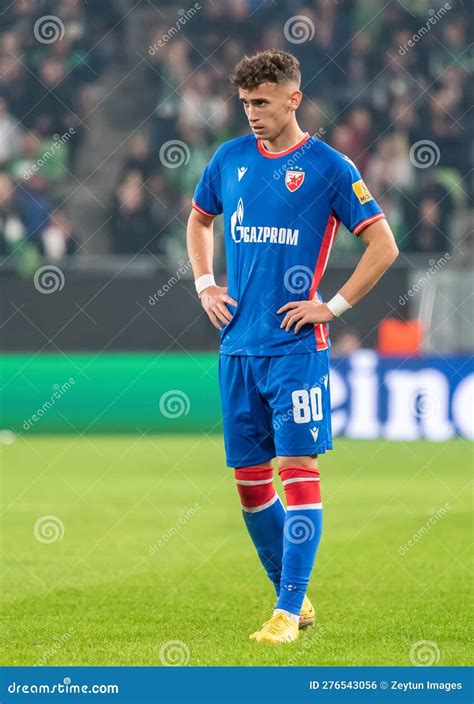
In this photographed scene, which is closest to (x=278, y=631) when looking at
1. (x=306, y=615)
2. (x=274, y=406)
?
(x=306, y=615)

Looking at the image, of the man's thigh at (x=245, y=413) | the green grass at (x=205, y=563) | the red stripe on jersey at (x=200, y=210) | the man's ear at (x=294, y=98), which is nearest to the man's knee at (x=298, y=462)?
the man's thigh at (x=245, y=413)

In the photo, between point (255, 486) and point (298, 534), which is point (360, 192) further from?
point (298, 534)

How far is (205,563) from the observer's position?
8.01 metres

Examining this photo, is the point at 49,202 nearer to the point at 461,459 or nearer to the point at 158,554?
the point at 461,459

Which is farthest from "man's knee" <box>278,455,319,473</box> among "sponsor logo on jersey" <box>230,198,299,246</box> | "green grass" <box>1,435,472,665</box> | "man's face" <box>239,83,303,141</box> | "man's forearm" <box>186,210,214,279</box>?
"man's face" <box>239,83,303,141</box>

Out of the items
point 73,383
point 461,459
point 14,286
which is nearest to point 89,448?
point 73,383

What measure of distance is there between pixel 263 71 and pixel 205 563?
11.2 ft

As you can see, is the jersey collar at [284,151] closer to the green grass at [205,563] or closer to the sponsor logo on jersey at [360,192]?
the sponsor logo on jersey at [360,192]

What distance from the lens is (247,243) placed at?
5.82 m

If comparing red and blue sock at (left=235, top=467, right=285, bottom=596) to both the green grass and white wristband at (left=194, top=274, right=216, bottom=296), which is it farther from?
white wristband at (left=194, top=274, right=216, bottom=296)

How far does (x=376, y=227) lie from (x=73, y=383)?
385 inches

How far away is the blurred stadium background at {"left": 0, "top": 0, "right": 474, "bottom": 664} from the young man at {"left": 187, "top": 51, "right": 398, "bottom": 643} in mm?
5650

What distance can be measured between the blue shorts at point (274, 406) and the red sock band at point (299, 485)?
0.08m

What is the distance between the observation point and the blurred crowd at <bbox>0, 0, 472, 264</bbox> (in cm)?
1678
